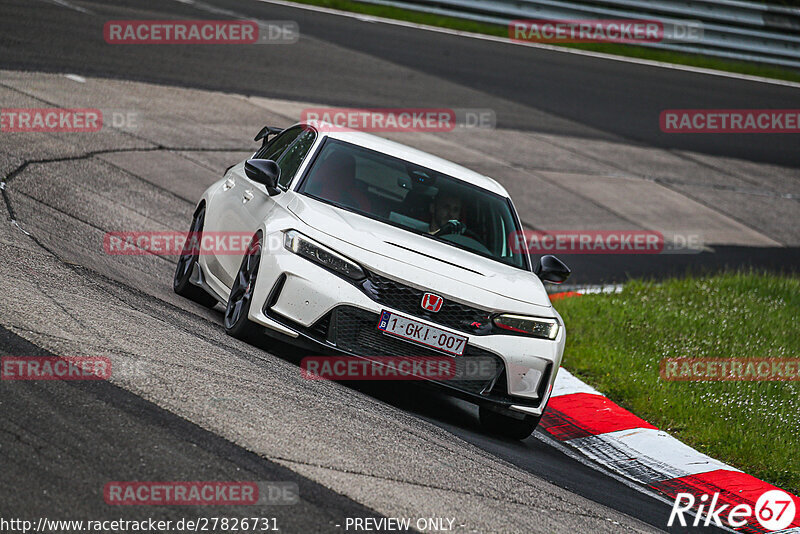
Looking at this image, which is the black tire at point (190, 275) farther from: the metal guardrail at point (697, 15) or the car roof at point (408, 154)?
the metal guardrail at point (697, 15)

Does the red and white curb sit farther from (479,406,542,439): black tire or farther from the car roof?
the car roof

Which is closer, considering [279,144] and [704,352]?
[279,144]

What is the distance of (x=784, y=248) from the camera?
15.8 m

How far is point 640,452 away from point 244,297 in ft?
9.37

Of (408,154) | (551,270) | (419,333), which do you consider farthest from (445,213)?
(419,333)

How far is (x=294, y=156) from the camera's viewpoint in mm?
7617

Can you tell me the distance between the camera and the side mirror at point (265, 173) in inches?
277

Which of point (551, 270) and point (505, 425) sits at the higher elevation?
point (551, 270)

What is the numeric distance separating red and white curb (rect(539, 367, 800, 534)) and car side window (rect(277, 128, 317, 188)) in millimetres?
2554

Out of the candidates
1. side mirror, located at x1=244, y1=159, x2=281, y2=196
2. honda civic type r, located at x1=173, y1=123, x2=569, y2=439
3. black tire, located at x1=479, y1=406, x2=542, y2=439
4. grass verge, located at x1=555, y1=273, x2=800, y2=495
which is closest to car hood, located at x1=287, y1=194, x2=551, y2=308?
honda civic type r, located at x1=173, y1=123, x2=569, y2=439

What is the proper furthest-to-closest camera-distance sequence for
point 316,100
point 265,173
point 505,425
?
point 316,100 < point 265,173 < point 505,425

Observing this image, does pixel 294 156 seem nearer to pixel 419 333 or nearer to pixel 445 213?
pixel 445 213

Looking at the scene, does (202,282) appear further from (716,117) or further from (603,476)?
(716,117)

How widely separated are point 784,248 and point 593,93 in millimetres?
6651
